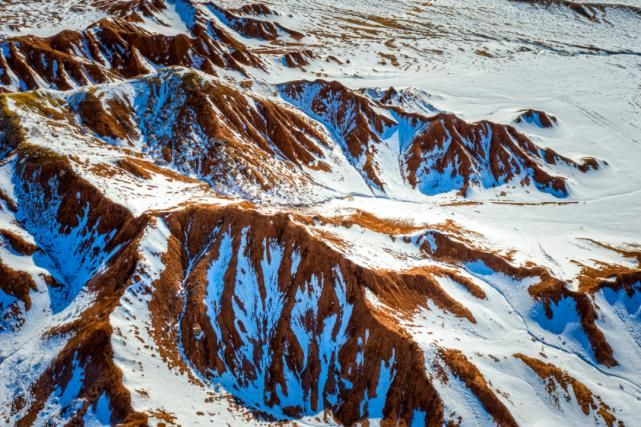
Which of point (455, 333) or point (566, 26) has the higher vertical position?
point (566, 26)

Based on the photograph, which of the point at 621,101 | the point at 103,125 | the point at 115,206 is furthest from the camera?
the point at 621,101

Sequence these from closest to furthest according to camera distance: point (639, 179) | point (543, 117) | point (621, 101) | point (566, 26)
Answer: point (639, 179), point (543, 117), point (621, 101), point (566, 26)

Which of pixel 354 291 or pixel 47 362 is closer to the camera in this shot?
pixel 47 362

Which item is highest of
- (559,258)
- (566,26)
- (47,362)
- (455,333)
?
(566,26)

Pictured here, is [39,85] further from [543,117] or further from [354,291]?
[543,117]

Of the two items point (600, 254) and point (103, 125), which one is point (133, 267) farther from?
point (600, 254)

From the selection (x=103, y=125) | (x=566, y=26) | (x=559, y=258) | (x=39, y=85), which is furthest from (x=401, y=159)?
(x=566, y=26)
